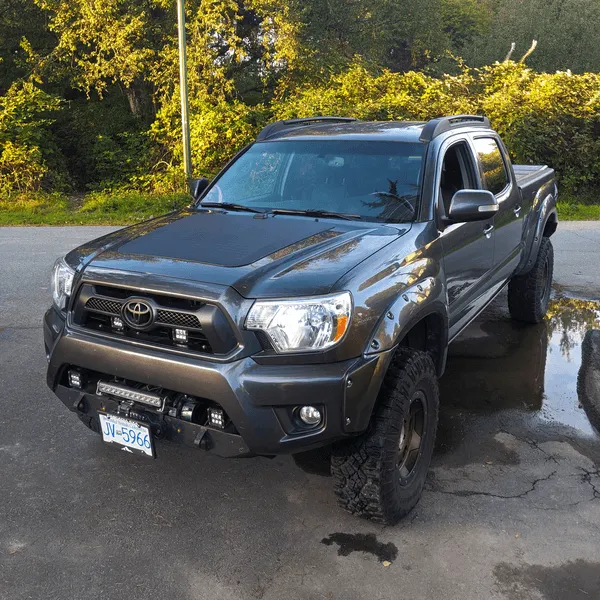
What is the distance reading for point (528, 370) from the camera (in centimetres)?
520

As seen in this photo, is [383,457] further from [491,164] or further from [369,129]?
[491,164]

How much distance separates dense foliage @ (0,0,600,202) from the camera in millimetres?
14172

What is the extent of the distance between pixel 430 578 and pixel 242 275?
4.93 feet

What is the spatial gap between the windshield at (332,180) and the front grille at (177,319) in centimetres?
125

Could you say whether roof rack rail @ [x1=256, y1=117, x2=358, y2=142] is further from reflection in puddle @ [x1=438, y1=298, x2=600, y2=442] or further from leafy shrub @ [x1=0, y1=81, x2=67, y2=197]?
leafy shrub @ [x1=0, y1=81, x2=67, y2=197]

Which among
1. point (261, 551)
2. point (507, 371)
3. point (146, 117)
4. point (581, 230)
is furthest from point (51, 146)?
point (261, 551)

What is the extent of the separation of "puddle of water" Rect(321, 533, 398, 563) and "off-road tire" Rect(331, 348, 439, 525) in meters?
0.10

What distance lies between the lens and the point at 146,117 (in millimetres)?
19188

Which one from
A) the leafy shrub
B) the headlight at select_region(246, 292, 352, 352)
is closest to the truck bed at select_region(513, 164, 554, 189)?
the headlight at select_region(246, 292, 352, 352)

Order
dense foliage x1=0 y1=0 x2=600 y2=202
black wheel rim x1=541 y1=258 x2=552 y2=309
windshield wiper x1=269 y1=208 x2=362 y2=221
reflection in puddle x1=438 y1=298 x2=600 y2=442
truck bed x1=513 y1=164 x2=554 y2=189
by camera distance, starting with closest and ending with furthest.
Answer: windshield wiper x1=269 y1=208 x2=362 y2=221 < reflection in puddle x1=438 y1=298 x2=600 y2=442 < truck bed x1=513 y1=164 x2=554 y2=189 < black wheel rim x1=541 y1=258 x2=552 y2=309 < dense foliage x1=0 y1=0 x2=600 y2=202

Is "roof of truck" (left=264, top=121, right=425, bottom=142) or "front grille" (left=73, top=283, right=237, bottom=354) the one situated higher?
"roof of truck" (left=264, top=121, right=425, bottom=142)

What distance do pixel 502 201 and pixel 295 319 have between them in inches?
107

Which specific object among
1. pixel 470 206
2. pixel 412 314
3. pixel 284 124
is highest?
pixel 284 124

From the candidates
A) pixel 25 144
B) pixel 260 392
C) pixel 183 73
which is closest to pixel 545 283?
pixel 260 392
